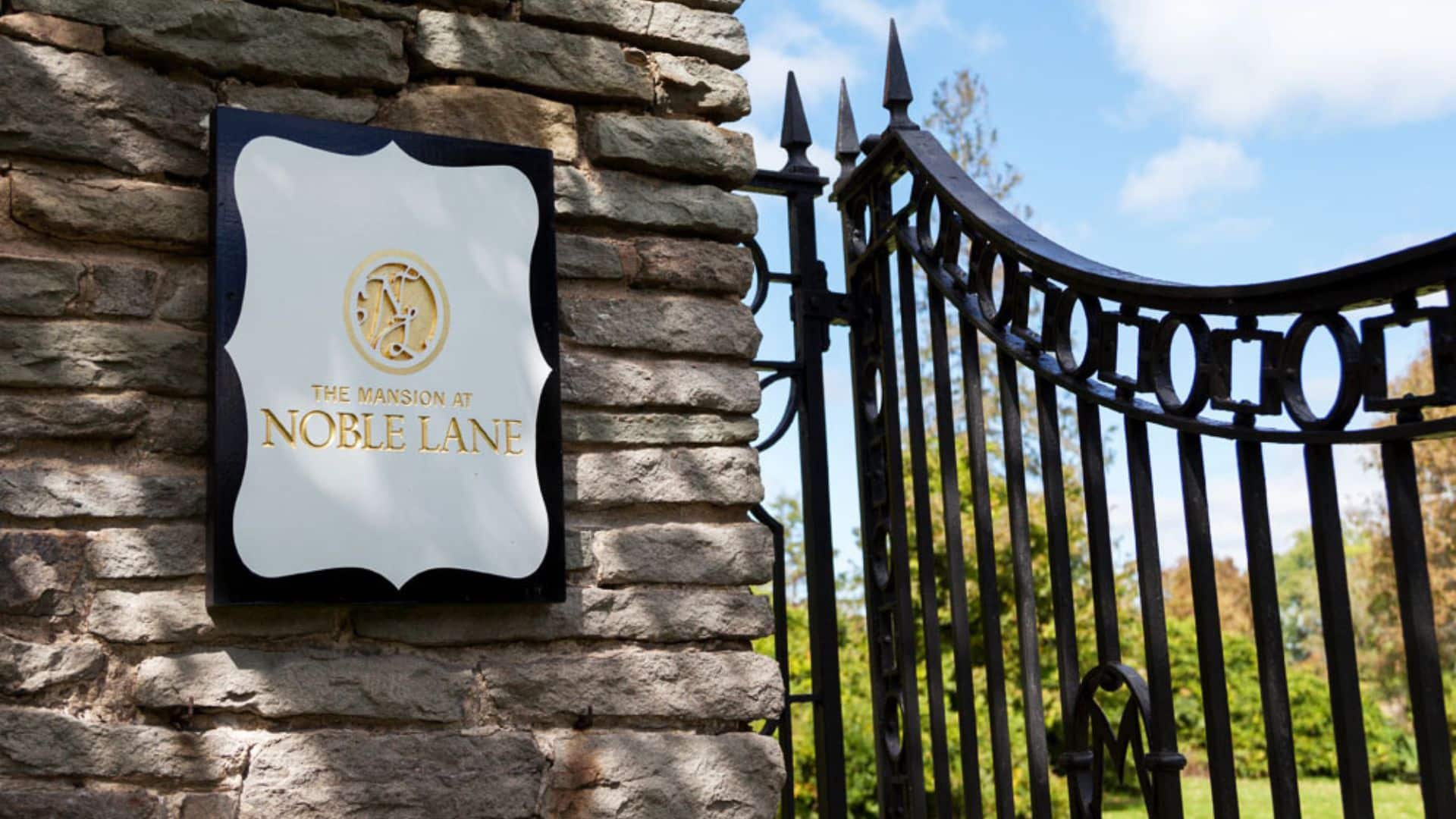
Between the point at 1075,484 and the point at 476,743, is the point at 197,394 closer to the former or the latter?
the point at 476,743

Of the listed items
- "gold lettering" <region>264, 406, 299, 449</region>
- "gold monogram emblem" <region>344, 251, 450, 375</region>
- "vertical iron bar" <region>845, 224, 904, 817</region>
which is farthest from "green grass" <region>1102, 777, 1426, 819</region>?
"gold lettering" <region>264, 406, 299, 449</region>

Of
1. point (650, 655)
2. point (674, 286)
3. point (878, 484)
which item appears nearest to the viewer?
point (650, 655)

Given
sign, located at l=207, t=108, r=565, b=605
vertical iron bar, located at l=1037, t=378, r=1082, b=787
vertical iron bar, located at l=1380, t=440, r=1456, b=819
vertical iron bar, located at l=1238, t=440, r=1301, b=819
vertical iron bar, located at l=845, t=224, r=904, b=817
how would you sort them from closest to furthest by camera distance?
vertical iron bar, located at l=1380, t=440, r=1456, b=819, vertical iron bar, located at l=1238, t=440, r=1301, b=819, sign, located at l=207, t=108, r=565, b=605, vertical iron bar, located at l=1037, t=378, r=1082, b=787, vertical iron bar, located at l=845, t=224, r=904, b=817

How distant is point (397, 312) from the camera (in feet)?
6.53

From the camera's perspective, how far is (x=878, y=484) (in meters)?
2.77

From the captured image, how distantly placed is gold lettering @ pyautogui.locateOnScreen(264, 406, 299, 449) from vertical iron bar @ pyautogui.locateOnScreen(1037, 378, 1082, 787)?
1131 millimetres

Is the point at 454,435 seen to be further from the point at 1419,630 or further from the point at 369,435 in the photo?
the point at 1419,630

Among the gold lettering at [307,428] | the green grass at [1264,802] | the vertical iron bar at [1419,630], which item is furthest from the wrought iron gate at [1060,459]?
the green grass at [1264,802]

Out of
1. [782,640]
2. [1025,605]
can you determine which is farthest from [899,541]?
[1025,605]

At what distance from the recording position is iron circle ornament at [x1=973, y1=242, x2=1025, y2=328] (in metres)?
2.26

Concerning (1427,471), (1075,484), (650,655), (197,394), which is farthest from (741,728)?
(1427,471)

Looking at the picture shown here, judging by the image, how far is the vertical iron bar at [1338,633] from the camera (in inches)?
63.1

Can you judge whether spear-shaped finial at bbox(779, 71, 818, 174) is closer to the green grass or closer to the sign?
the sign

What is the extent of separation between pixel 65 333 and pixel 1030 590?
1523 millimetres
